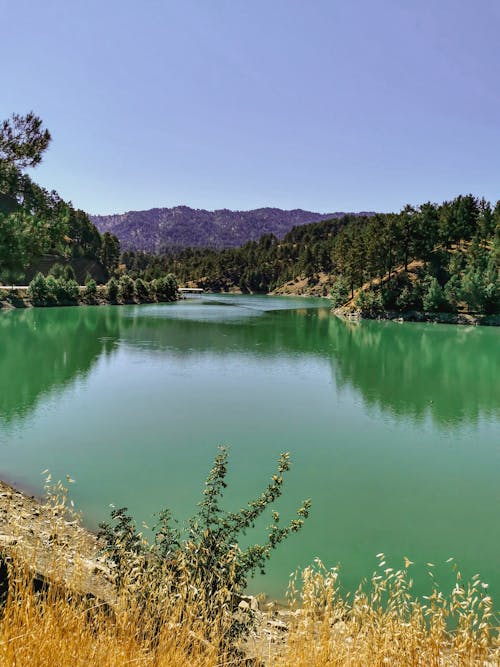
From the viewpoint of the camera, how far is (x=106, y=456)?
66.5ft

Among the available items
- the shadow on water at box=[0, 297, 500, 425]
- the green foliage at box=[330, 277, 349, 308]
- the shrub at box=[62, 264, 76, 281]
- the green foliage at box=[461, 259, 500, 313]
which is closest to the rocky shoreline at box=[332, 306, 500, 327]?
the green foliage at box=[461, 259, 500, 313]

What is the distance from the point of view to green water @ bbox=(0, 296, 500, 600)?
47.5 ft

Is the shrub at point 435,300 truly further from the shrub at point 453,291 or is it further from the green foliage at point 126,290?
the green foliage at point 126,290

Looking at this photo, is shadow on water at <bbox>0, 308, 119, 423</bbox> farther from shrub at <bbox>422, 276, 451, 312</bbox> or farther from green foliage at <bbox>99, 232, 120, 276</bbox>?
green foliage at <bbox>99, 232, 120, 276</bbox>

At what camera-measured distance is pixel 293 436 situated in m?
→ 23.9

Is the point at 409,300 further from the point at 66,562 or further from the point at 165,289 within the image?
the point at 66,562

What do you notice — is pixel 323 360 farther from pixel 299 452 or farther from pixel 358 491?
pixel 358 491

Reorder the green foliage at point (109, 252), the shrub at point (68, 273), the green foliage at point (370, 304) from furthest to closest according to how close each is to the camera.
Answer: the green foliage at point (109, 252) → the shrub at point (68, 273) → the green foliage at point (370, 304)

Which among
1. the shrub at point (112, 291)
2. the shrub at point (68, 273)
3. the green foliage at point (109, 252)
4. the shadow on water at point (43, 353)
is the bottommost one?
the shadow on water at point (43, 353)

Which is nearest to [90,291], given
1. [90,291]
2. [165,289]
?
[90,291]

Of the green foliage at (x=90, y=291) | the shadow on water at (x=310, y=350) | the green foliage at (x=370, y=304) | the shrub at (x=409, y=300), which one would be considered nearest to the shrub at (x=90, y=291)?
the green foliage at (x=90, y=291)

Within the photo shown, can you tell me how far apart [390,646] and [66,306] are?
124 metres

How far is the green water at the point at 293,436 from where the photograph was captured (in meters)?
14.5

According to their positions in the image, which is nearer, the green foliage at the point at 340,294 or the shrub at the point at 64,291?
the green foliage at the point at 340,294
